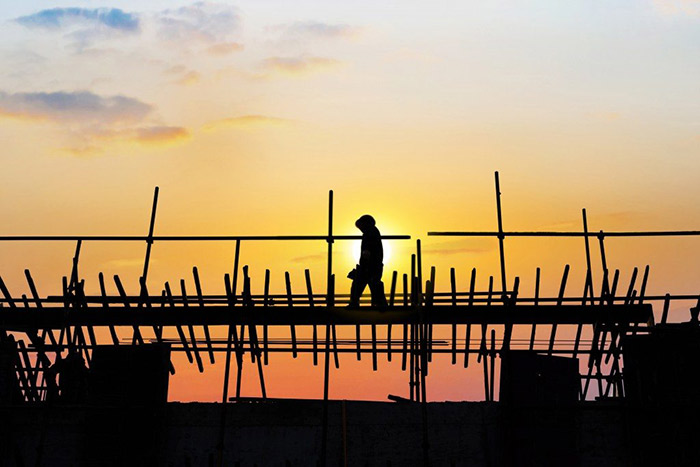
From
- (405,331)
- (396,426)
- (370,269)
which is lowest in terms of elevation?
(396,426)

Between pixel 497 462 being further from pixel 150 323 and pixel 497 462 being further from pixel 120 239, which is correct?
pixel 120 239

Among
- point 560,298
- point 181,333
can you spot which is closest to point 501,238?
point 560,298

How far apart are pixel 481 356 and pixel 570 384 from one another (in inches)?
96.5

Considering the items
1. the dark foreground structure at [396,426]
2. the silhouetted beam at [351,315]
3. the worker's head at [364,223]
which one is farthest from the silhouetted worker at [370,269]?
the dark foreground structure at [396,426]

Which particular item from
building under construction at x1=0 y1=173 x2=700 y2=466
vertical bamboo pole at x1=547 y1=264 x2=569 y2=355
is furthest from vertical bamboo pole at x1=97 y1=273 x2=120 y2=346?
vertical bamboo pole at x1=547 y1=264 x2=569 y2=355

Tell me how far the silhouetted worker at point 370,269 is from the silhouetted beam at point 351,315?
0.38 metres

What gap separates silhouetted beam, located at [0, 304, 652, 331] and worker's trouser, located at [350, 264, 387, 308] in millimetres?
262

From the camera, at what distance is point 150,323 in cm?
2191

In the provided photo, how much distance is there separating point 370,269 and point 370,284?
333 millimetres

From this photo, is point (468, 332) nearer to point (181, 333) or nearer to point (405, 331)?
point (405, 331)

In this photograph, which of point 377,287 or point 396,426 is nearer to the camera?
point 396,426

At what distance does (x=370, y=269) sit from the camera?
21.4m

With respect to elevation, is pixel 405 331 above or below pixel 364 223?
below

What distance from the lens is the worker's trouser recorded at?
70.1 ft
